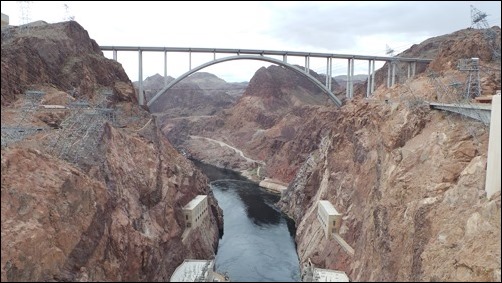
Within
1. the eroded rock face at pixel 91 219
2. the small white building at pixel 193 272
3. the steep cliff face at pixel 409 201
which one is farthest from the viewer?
the small white building at pixel 193 272

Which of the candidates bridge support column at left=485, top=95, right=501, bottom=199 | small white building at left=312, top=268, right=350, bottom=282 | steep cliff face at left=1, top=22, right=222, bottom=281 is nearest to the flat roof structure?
steep cliff face at left=1, top=22, right=222, bottom=281

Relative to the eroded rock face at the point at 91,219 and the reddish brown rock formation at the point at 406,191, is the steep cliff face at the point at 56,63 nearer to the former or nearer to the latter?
the eroded rock face at the point at 91,219

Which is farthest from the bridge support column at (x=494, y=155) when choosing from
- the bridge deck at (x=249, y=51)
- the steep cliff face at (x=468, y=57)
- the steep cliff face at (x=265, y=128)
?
the steep cliff face at (x=265, y=128)

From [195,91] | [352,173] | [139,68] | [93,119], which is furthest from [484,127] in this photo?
[195,91]

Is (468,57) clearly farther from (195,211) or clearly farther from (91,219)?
(91,219)

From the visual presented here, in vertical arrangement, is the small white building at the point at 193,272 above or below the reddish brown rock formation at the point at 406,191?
below

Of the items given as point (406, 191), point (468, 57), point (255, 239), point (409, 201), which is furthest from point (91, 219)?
point (468, 57)
